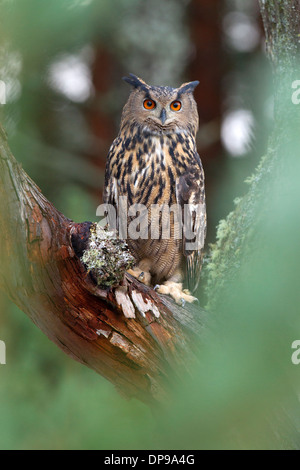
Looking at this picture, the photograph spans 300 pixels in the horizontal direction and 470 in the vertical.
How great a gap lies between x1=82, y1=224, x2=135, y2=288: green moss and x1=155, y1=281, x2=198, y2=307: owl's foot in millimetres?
534

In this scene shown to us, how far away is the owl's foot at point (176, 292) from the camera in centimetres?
143

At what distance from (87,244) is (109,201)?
2.68 feet

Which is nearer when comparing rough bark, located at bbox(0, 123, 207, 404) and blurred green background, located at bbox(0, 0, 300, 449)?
blurred green background, located at bbox(0, 0, 300, 449)

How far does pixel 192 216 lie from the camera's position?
1545mm

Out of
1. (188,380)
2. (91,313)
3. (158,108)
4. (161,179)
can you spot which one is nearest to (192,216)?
(161,179)

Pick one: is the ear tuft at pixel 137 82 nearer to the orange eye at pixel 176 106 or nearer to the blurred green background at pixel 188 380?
the orange eye at pixel 176 106

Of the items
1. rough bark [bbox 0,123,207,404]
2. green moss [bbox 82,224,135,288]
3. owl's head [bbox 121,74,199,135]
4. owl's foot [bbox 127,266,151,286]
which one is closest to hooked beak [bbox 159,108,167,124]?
owl's head [bbox 121,74,199,135]

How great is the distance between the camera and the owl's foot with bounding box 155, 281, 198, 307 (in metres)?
1.43

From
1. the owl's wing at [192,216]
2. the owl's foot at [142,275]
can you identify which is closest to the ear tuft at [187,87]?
the owl's wing at [192,216]

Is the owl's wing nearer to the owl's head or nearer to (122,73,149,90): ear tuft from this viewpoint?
the owl's head

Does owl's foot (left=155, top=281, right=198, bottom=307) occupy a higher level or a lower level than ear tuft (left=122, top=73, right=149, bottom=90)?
lower

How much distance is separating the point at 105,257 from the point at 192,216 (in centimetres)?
77
